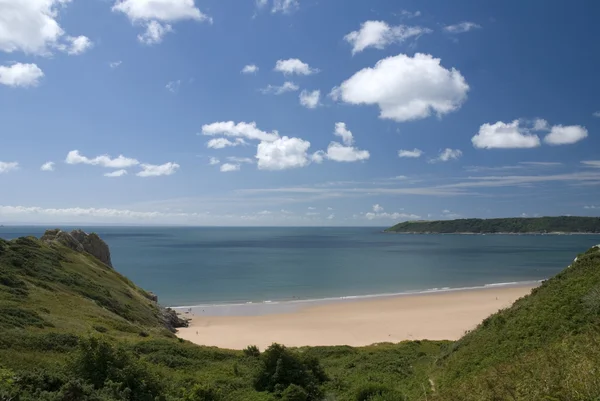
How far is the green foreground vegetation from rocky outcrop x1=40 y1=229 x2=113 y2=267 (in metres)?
23.8

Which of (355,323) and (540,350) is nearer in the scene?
(540,350)

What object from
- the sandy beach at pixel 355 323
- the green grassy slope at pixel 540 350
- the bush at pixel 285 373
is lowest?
the sandy beach at pixel 355 323

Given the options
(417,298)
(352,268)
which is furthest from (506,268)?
(417,298)

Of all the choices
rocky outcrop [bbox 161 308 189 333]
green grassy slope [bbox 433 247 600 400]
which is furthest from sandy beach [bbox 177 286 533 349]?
green grassy slope [bbox 433 247 600 400]

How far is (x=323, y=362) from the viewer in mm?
26031

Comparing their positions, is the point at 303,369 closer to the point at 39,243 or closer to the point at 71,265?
the point at 71,265

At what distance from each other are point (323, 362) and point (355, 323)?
72.6 feet

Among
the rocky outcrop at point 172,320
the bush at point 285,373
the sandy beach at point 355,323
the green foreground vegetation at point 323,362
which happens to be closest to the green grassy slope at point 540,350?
the green foreground vegetation at point 323,362

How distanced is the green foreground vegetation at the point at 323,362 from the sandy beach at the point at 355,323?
11397 millimetres

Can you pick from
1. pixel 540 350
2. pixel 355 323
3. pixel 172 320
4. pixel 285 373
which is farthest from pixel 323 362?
pixel 172 320

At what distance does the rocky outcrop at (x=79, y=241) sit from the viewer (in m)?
52.5

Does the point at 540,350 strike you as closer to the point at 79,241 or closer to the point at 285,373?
the point at 285,373

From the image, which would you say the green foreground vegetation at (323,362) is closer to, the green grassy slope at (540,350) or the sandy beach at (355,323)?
the green grassy slope at (540,350)

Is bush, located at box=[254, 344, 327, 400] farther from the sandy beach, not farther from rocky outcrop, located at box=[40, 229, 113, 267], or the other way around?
rocky outcrop, located at box=[40, 229, 113, 267]
